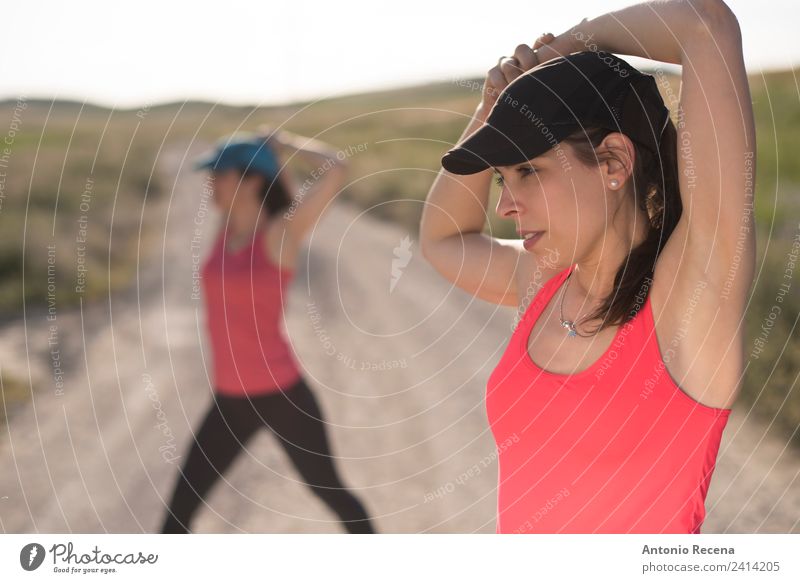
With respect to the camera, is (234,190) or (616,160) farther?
(234,190)

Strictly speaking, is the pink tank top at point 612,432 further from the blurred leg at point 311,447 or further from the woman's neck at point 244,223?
the woman's neck at point 244,223

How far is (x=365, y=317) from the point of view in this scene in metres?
6.58

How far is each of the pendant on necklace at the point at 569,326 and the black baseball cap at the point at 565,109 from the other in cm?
29

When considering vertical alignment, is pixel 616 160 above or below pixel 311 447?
above

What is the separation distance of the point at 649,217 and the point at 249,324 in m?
1.63

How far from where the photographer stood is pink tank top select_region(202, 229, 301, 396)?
2.64 meters

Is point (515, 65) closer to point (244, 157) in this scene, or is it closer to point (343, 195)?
point (244, 157)

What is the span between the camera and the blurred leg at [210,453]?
2.44 metres

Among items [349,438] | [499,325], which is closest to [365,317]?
[499,325]

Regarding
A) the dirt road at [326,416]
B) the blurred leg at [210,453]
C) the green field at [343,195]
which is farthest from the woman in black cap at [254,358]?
the dirt road at [326,416]

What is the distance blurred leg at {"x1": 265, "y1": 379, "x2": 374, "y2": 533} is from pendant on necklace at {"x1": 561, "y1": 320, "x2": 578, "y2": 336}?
52.8 inches

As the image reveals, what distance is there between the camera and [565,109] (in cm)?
118
